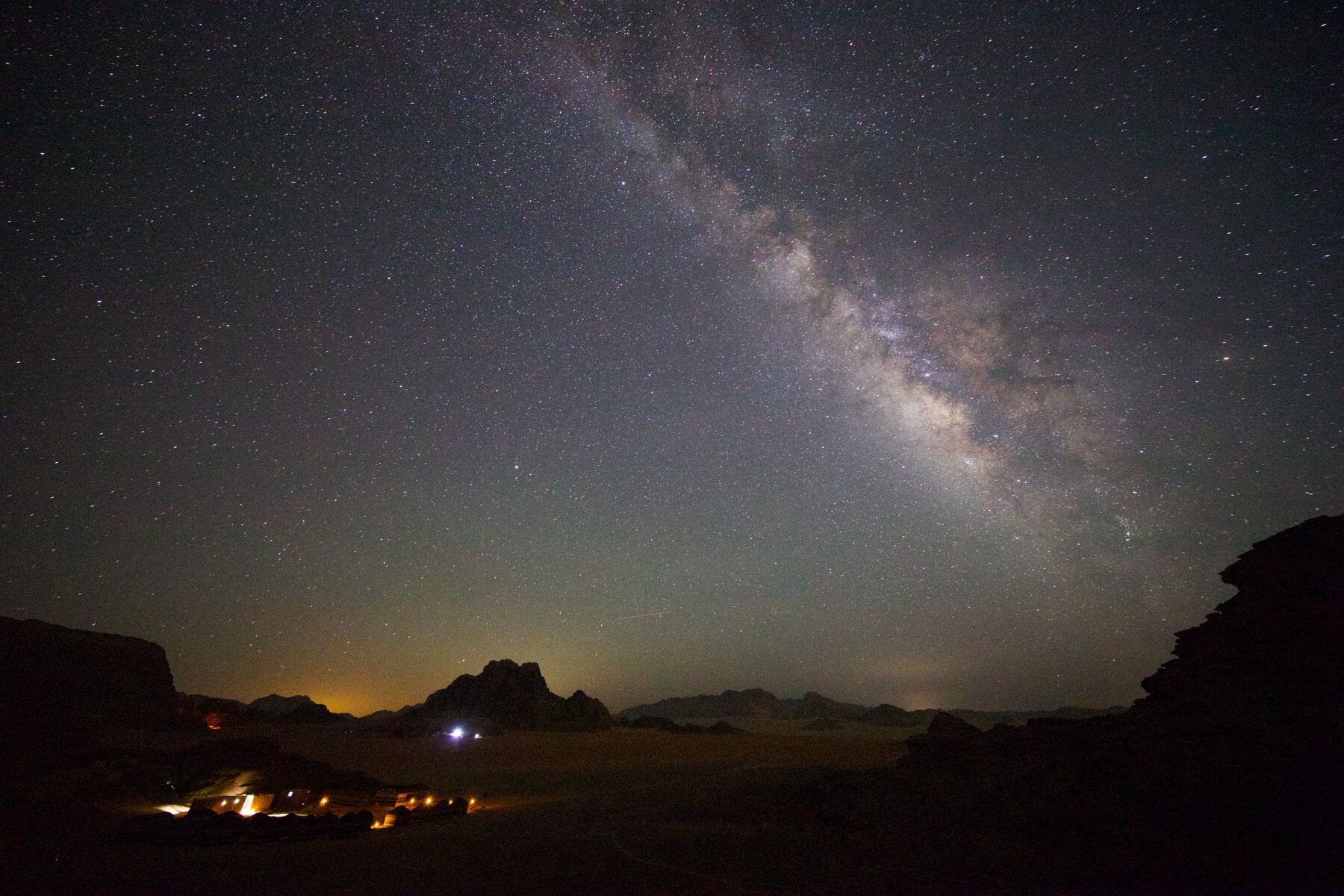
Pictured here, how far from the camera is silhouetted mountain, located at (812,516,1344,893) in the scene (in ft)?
23.6

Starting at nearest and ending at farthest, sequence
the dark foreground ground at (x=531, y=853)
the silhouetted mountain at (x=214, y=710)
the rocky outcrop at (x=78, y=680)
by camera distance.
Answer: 1. the dark foreground ground at (x=531, y=853)
2. the rocky outcrop at (x=78, y=680)
3. the silhouetted mountain at (x=214, y=710)

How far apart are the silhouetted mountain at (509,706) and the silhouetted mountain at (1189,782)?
49.0 metres

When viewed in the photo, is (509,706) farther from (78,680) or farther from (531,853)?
(531,853)

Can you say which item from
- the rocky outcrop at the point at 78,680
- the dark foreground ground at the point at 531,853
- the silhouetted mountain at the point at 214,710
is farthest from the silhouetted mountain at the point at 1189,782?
the silhouetted mountain at the point at 214,710

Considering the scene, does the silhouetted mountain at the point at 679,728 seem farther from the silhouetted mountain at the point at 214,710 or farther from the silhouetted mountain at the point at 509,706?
the silhouetted mountain at the point at 214,710

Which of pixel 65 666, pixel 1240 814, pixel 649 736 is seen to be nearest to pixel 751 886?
pixel 1240 814

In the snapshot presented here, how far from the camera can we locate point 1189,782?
26.6ft

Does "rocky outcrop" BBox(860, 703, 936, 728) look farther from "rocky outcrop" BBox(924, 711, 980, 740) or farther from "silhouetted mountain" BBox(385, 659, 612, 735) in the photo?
"rocky outcrop" BBox(924, 711, 980, 740)

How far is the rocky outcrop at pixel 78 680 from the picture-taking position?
19.4 metres

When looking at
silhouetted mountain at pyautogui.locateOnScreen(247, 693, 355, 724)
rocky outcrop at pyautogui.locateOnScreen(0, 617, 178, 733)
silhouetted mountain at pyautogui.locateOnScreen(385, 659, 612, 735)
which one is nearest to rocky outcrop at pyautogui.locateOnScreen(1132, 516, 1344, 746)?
rocky outcrop at pyautogui.locateOnScreen(0, 617, 178, 733)

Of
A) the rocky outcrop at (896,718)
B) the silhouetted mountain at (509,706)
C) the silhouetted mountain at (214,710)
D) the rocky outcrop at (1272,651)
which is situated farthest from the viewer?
the rocky outcrop at (896,718)

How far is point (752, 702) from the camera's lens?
166 m

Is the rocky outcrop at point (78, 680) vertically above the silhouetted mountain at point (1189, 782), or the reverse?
the rocky outcrop at point (78, 680)

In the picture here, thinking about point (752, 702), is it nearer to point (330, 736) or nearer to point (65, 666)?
point (330, 736)
